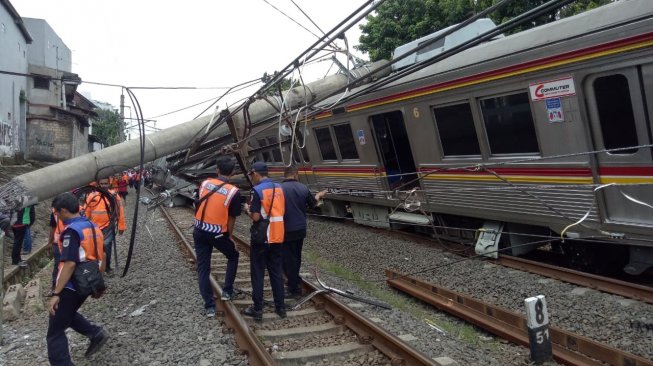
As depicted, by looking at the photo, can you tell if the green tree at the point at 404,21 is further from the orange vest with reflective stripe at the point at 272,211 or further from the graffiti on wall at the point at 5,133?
the graffiti on wall at the point at 5,133

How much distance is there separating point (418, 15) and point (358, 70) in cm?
994

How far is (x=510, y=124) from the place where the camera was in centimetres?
704

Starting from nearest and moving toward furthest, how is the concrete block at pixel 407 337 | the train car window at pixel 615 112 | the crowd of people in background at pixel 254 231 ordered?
the concrete block at pixel 407 337 < the crowd of people in background at pixel 254 231 < the train car window at pixel 615 112

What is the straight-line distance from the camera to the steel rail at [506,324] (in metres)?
4.25

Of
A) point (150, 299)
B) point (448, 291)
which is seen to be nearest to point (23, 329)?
point (150, 299)

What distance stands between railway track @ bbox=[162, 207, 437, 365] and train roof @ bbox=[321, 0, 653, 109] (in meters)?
3.94

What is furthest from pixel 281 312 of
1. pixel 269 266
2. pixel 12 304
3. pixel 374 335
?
pixel 12 304

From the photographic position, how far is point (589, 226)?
243 inches

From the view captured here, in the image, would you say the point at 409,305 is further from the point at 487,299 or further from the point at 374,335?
the point at 374,335

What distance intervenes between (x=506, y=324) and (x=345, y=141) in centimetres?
664

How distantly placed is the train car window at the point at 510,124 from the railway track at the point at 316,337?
3352 mm

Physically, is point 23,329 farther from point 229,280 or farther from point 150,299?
point 229,280

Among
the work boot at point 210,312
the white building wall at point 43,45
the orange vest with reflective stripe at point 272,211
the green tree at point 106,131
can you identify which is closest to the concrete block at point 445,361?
the orange vest with reflective stripe at point 272,211

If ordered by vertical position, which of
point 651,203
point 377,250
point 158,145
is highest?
point 158,145
